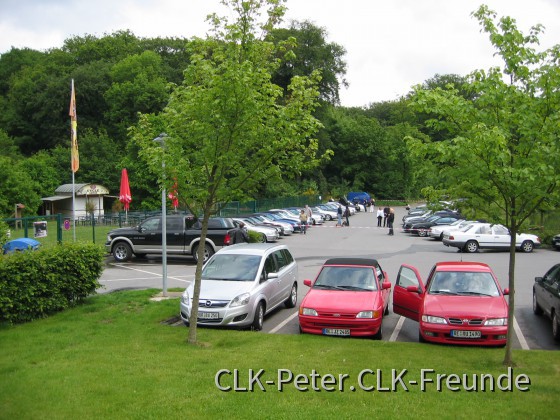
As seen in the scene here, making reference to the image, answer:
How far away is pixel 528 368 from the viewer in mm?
8469

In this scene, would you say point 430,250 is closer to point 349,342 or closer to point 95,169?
point 349,342

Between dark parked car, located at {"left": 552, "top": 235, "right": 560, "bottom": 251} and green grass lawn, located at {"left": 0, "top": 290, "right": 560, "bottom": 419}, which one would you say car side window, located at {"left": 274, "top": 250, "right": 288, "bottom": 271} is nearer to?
green grass lawn, located at {"left": 0, "top": 290, "right": 560, "bottom": 419}

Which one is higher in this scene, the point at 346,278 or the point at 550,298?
the point at 346,278

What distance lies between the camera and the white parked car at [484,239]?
2848 cm

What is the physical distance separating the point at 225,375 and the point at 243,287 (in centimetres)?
411

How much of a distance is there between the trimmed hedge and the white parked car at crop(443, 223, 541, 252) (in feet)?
65.4

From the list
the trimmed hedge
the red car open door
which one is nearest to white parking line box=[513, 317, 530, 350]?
the red car open door

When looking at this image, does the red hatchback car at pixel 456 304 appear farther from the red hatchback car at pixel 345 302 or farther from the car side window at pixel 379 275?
the red hatchback car at pixel 345 302

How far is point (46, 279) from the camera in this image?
12.4m

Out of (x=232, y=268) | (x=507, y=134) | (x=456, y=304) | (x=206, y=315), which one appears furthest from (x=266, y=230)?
(x=507, y=134)

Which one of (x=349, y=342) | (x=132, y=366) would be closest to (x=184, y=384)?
(x=132, y=366)

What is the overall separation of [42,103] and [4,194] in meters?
26.2

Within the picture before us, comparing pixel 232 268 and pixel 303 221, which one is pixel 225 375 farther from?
pixel 303 221

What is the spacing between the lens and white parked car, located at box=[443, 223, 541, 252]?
2848 cm
